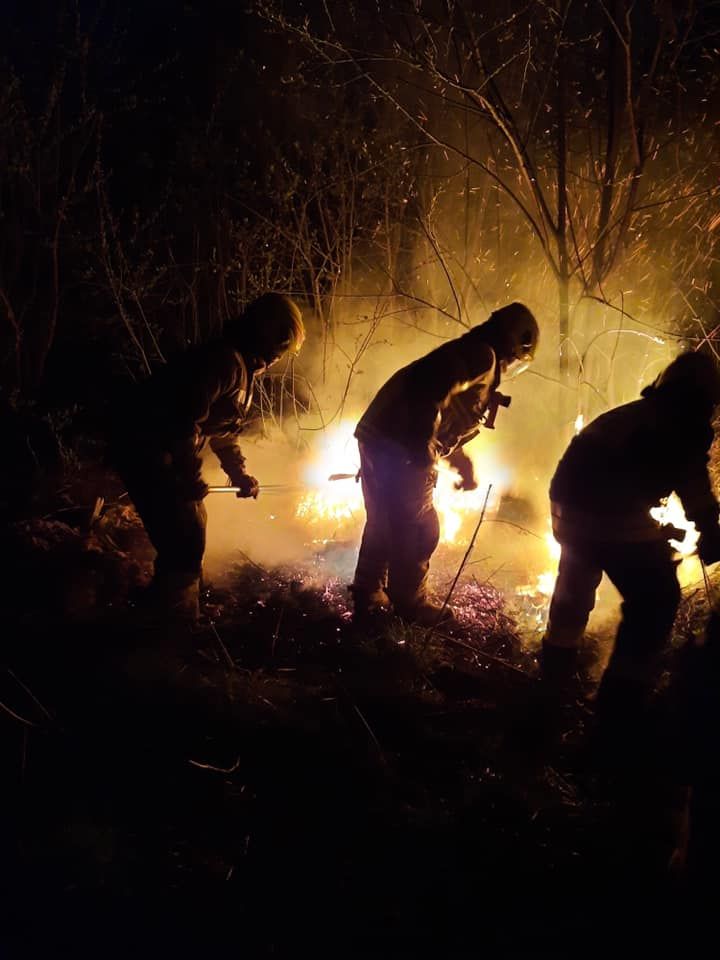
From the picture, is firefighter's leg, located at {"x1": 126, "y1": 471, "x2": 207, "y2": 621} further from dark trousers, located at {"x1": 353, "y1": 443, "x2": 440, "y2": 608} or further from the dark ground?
dark trousers, located at {"x1": 353, "y1": 443, "x2": 440, "y2": 608}

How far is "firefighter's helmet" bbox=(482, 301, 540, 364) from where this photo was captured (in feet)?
13.1

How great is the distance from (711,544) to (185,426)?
2872 millimetres

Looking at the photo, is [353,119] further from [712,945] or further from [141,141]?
[712,945]

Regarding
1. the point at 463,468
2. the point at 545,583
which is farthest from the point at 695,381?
the point at 545,583

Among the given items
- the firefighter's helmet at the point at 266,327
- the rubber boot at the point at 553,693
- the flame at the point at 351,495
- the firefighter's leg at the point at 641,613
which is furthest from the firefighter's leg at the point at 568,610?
the firefighter's helmet at the point at 266,327

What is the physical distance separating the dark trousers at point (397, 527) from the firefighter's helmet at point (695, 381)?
1.46 metres

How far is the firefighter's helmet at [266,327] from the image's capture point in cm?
393

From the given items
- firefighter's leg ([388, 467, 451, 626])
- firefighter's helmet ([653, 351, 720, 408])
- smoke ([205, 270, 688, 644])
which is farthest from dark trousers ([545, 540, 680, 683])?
smoke ([205, 270, 688, 644])

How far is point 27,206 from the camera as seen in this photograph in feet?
20.1

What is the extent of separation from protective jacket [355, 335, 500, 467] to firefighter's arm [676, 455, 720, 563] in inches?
52.5

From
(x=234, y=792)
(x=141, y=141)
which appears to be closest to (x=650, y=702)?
(x=234, y=792)

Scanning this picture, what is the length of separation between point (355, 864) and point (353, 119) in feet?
23.3

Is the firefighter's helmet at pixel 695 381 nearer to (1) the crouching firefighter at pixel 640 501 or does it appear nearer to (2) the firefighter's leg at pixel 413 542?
(1) the crouching firefighter at pixel 640 501

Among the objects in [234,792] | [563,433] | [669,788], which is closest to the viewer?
[234,792]
